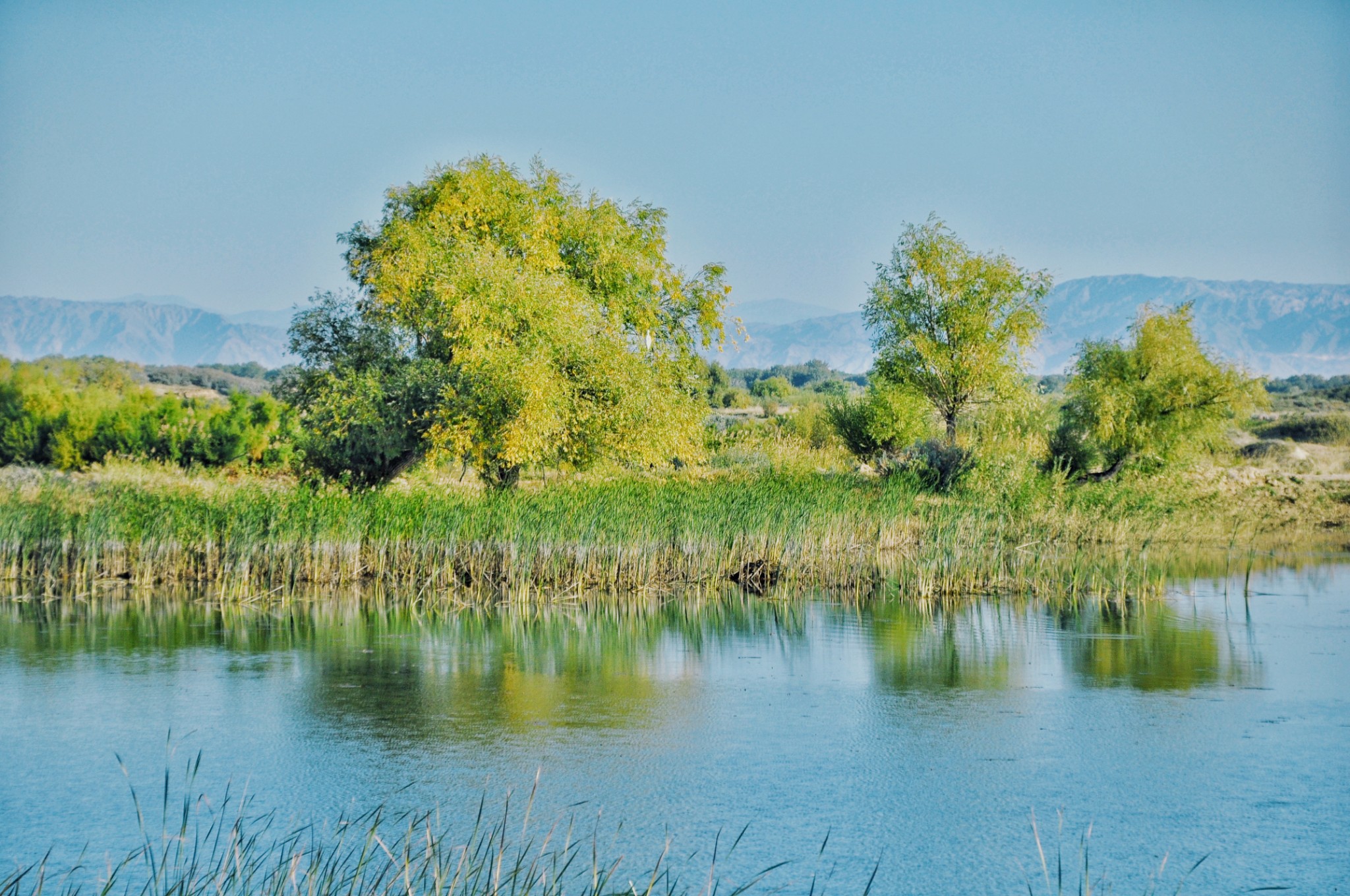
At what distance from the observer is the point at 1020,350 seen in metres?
26.7

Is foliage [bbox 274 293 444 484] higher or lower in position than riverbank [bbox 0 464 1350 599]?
higher

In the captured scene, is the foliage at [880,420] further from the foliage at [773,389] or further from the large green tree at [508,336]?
the foliage at [773,389]

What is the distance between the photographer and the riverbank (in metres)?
14.4

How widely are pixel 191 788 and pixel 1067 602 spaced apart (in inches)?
416

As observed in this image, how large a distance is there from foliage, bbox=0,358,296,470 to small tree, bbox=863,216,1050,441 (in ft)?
44.3

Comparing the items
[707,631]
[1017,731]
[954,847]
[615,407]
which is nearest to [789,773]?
[954,847]

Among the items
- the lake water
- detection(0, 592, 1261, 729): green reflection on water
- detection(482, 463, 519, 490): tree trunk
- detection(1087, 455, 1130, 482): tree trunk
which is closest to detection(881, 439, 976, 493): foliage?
detection(1087, 455, 1130, 482): tree trunk

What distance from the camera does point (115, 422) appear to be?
80.4 feet

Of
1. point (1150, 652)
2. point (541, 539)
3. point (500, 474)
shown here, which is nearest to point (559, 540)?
point (541, 539)

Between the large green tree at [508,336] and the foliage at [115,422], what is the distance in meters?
2.43

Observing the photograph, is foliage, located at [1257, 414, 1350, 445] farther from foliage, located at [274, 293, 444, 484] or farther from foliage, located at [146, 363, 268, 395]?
foliage, located at [146, 363, 268, 395]

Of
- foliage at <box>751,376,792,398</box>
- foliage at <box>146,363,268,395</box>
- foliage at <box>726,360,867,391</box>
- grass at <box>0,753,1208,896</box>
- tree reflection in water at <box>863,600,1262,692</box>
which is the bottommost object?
grass at <box>0,753,1208,896</box>

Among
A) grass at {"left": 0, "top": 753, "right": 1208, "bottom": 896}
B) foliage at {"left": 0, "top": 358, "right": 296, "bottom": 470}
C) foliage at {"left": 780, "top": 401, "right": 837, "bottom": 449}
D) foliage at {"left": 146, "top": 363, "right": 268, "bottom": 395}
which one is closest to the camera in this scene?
grass at {"left": 0, "top": 753, "right": 1208, "bottom": 896}

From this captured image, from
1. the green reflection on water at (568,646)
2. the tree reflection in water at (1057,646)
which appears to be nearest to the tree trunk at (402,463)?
the green reflection on water at (568,646)
